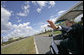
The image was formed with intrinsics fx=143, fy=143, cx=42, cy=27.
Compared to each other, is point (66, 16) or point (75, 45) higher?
point (66, 16)

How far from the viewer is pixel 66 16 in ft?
11.7

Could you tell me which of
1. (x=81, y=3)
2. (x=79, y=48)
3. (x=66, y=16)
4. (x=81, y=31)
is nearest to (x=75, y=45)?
(x=79, y=48)

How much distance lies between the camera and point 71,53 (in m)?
2.95

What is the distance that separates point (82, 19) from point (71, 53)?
32.6 inches

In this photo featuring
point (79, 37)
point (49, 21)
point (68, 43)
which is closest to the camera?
point (79, 37)

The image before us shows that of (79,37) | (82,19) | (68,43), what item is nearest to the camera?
(82,19)

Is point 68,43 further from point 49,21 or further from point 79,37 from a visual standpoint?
point 49,21

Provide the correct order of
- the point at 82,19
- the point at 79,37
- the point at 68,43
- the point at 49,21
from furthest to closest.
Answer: the point at 49,21
the point at 68,43
the point at 79,37
the point at 82,19

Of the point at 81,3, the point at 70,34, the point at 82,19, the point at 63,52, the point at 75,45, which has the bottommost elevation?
the point at 63,52

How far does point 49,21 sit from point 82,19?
1.03 m

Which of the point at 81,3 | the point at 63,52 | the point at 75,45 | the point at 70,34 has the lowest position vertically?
the point at 63,52

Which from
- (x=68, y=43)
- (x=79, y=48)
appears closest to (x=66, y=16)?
(x=68, y=43)

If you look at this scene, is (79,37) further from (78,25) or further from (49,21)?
Result: (49,21)

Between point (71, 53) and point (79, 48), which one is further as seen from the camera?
point (71, 53)
